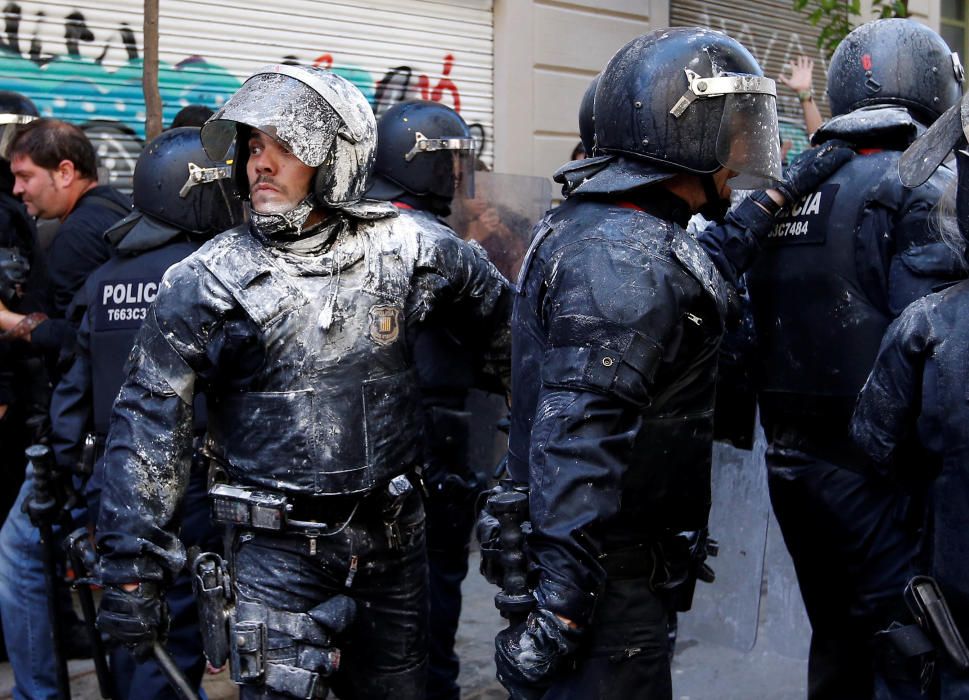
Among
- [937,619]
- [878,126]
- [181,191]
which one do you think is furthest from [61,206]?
[937,619]

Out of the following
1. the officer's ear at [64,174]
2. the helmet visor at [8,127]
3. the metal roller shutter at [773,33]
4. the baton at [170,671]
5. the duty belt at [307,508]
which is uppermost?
the metal roller shutter at [773,33]

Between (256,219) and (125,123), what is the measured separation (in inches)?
151

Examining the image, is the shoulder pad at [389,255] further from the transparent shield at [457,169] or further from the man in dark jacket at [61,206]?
the man in dark jacket at [61,206]

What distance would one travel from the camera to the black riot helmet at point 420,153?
→ 454 cm

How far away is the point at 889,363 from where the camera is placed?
8.48 ft

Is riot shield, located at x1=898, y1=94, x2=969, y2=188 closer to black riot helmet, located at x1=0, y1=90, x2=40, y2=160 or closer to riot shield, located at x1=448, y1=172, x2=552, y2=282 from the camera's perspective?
riot shield, located at x1=448, y1=172, x2=552, y2=282

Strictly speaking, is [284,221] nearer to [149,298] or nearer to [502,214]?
[149,298]

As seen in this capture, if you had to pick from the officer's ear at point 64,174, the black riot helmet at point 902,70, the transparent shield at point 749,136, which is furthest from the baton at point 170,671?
the black riot helmet at point 902,70

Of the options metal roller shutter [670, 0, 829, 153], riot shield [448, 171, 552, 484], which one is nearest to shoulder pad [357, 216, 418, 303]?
riot shield [448, 171, 552, 484]

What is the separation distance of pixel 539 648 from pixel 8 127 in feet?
13.5

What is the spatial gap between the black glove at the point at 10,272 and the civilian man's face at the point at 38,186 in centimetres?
23

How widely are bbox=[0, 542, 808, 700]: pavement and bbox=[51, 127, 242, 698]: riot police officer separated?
953 mm

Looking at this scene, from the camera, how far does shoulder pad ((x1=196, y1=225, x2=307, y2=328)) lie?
2996mm

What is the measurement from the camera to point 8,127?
536 centimetres
